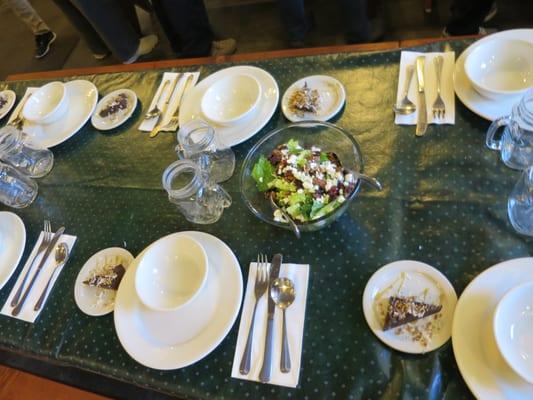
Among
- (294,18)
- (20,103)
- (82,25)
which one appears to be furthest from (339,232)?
(82,25)

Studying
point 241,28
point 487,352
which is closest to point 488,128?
point 487,352

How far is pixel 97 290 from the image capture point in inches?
32.5

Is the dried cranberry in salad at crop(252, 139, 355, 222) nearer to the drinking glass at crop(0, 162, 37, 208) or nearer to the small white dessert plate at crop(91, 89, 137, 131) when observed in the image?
the small white dessert plate at crop(91, 89, 137, 131)

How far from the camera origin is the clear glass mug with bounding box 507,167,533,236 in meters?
0.69

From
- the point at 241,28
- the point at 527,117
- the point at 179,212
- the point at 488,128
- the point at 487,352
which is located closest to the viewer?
the point at 487,352

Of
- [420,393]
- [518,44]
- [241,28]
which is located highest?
[518,44]

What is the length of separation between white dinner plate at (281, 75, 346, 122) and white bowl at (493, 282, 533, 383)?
0.54 metres

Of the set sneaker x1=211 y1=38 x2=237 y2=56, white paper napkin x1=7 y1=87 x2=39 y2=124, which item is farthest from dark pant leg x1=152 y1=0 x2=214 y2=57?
white paper napkin x1=7 y1=87 x2=39 y2=124

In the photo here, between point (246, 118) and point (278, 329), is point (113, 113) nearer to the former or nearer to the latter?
point (246, 118)

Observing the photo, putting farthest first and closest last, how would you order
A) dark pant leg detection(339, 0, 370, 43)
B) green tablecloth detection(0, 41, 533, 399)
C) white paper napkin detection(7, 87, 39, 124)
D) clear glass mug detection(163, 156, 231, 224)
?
dark pant leg detection(339, 0, 370, 43) < white paper napkin detection(7, 87, 39, 124) < clear glass mug detection(163, 156, 231, 224) < green tablecloth detection(0, 41, 533, 399)

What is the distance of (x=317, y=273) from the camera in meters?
0.74

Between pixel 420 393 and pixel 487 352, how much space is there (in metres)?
0.12

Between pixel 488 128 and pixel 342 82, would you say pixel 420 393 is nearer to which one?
pixel 488 128

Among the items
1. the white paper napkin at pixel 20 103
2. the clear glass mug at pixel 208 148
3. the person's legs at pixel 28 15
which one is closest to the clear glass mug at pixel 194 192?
the clear glass mug at pixel 208 148
